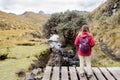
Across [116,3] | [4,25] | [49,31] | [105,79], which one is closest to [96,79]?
[105,79]

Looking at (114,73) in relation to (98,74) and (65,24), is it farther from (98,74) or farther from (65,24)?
(65,24)

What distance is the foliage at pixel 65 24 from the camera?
142 ft

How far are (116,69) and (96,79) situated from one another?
101 inches

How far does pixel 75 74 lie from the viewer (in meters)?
14.8

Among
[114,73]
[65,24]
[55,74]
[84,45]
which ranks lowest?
[114,73]

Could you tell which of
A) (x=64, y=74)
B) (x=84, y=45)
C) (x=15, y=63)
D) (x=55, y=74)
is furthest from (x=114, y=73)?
(x=15, y=63)

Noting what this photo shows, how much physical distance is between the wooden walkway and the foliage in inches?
1059

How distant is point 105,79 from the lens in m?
14.0

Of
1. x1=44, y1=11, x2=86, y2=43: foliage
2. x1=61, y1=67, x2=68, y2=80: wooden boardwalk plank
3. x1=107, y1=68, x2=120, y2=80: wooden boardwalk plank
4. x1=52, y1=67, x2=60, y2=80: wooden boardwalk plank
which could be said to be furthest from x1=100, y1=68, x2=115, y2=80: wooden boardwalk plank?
x1=44, y1=11, x2=86, y2=43: foliage

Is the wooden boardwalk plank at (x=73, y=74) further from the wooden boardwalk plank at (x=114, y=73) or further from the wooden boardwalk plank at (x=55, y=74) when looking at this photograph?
the wooden boardwalk plank at (x=114, y=73)

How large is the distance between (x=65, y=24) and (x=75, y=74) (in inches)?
1151

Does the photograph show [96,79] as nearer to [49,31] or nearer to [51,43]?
[51,43]

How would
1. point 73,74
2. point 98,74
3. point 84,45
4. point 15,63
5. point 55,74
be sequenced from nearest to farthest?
1. point 84,45
2. point 55,74
3. point 73,74
4. point 98,74
5. point 15,63

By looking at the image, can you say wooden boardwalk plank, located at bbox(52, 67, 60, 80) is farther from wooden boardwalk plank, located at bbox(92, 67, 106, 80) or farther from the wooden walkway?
wooden boardwalk plank, located at bbox(92, 67, 106, 80)
